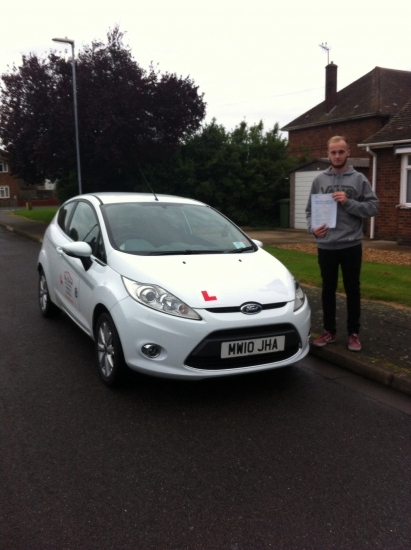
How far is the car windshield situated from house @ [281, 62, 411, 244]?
64.9 feet

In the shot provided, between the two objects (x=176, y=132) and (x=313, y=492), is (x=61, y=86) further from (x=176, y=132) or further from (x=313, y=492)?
(x=313, y=492)

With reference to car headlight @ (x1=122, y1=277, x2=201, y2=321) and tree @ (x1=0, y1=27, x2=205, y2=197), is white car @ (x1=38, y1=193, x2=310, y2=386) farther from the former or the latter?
tree @ (x1=0, y1=27, x2=205, y2=197)

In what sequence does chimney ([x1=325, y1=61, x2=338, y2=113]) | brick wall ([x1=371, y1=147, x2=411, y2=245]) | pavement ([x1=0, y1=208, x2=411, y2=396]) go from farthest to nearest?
chimney ([x1=325, y1=61, x2=338, y2=113]) < brick wall ([x1=371, y1=147, x2=411, y2=245]) < pavement ([x1=0, y1=208, x2=411, y2=396])

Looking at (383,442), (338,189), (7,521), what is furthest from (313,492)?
(338,189)

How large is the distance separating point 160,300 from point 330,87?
105ft

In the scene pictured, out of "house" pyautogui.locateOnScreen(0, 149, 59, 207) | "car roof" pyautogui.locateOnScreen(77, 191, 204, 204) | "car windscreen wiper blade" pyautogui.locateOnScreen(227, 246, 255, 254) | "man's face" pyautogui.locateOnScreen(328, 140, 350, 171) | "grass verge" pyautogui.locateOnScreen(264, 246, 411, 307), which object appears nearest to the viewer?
"man's face" pyautogui.locateOnScreen(328, 140, 350, 171)

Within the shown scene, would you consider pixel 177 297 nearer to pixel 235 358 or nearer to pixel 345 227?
pixel 235 358

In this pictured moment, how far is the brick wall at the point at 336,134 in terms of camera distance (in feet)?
94.3

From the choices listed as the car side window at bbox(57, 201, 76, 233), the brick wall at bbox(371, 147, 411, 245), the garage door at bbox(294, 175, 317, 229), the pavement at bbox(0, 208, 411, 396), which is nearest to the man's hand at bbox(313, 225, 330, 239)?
the pavement at bbox(0, 208, 411, 396)

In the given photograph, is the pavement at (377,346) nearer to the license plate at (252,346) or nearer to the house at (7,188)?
the license plate at (252,346)

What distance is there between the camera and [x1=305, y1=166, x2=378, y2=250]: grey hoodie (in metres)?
4.89

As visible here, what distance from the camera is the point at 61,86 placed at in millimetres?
20875

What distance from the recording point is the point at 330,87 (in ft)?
108

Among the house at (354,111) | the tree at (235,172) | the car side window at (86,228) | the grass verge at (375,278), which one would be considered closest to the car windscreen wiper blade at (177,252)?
the car side window at (86,228)
